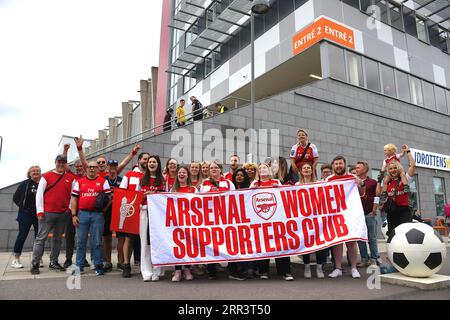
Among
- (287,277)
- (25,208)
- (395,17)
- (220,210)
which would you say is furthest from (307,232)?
(395,17)

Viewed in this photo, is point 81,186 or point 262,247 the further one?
point 81,186

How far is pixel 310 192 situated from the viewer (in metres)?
5.45

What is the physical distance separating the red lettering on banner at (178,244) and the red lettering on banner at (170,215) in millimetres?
128

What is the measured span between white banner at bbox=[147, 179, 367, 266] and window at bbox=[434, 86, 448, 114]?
18345 millimetres

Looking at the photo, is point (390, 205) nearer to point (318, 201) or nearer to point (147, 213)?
point (318, 201)

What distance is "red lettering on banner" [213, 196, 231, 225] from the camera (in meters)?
5.29

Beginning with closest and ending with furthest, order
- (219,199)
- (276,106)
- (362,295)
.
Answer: (362,295) → (219,199) → (276,106)

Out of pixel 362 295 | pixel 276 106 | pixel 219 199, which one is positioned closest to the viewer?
pixel 362 295

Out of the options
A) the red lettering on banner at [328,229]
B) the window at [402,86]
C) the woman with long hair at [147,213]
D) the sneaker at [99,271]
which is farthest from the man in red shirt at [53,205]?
the window at [402,86]

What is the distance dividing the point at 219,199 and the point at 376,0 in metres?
17.1

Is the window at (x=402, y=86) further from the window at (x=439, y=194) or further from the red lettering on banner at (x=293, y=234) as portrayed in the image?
the red lettering on banner at (x=293, y=234)

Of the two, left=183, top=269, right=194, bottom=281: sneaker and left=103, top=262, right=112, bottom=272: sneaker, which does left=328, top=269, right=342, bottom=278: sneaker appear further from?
left=103, top=262, right=112, bottom=272: sneaker

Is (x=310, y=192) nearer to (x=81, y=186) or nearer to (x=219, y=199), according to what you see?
(x=219, y=199)
